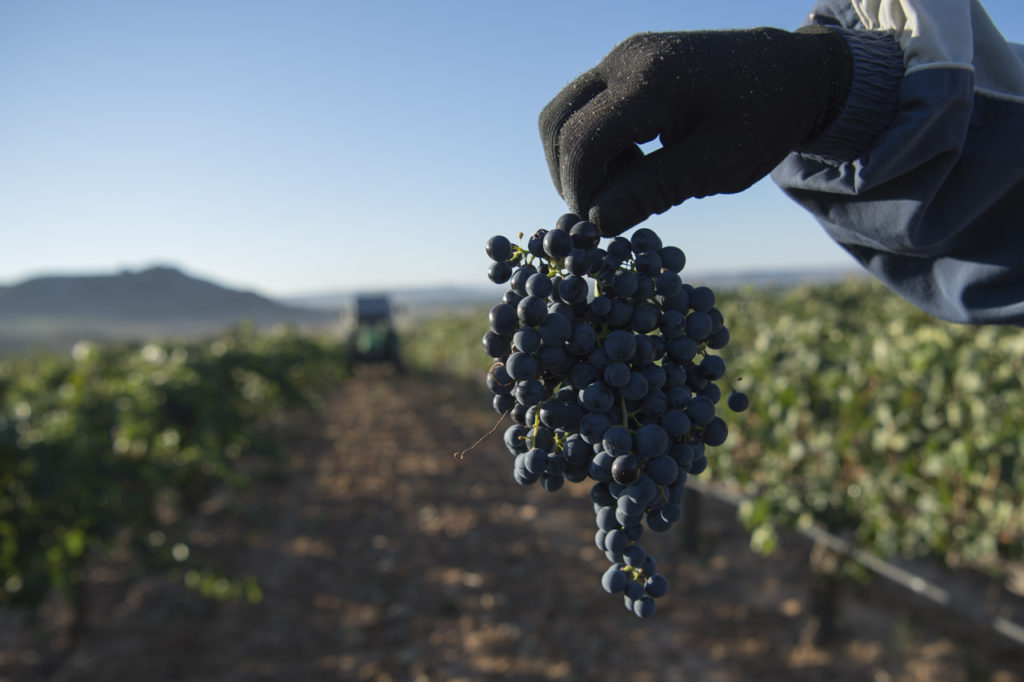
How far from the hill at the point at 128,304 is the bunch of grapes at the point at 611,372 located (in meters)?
81.6

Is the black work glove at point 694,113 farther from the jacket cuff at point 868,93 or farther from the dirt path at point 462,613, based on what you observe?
the dirt path at point 462,613

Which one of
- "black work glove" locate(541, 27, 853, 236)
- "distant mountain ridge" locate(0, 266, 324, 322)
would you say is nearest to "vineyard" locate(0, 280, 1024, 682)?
"black work glove" locate(541, 27, 853, 236)

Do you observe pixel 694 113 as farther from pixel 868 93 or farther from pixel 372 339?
pixel 372 339

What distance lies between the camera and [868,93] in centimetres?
122

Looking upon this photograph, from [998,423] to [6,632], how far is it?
739cm

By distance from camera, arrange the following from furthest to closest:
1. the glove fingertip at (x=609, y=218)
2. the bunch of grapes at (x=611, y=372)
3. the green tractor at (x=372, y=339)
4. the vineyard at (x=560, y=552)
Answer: the green tractor at (x=372, y=339)
the vineyard at (x=560, y=552)
the glove fingertip at (x=609, y=218)
the bunch of grapes at (x=611, y=372)

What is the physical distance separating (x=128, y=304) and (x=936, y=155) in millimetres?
111727

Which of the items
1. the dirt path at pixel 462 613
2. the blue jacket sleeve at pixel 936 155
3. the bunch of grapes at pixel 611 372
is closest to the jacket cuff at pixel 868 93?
the blue jacket sleeve at pixel 936 155

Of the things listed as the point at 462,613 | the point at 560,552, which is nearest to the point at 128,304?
the point at 560,552

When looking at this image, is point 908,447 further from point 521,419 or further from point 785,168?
point 521,419

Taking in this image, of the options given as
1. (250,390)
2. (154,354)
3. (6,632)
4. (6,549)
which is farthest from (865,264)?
(250,390)

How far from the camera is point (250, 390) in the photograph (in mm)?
11133

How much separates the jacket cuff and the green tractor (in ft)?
65.2

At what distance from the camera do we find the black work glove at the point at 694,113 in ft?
3.88
